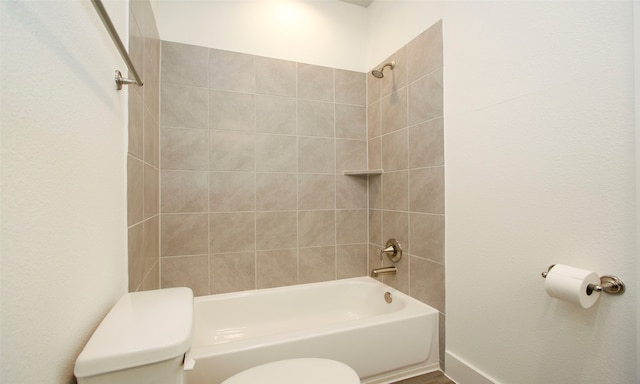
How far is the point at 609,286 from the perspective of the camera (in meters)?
0.84

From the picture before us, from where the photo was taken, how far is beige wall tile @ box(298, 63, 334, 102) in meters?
2.04

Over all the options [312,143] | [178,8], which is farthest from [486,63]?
[178,8]

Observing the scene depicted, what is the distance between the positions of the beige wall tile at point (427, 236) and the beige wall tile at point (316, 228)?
24.5 inches

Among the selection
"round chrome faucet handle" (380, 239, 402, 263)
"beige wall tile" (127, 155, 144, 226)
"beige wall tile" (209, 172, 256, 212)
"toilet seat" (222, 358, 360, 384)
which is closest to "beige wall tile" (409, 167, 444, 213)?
"round chrome faucet handle" (380, 239, 402, 263)

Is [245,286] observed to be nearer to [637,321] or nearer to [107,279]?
[107,279]

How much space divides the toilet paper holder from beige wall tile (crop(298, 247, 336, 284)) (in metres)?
1.49

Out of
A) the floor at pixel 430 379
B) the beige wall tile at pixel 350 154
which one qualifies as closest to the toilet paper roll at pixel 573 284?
the floor at pixel 430 379

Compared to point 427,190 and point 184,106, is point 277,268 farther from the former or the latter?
point 184,106

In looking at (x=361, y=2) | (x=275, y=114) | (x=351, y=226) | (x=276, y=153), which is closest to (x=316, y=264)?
(x=351, y=226)

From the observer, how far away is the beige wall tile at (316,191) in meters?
2.03

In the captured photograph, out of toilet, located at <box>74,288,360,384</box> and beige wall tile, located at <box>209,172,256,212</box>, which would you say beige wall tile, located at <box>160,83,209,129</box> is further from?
toilet, located at <box>74,288,360,384</box>

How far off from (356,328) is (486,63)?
1422 millimetres

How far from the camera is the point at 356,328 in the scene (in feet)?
4.39

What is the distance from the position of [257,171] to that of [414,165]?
107cm
